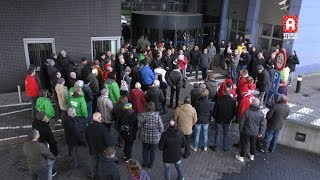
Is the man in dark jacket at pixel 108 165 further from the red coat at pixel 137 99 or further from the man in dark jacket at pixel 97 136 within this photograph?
the red coat at pixel 137 99

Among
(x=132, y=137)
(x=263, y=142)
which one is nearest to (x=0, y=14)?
(x=132, y=137)

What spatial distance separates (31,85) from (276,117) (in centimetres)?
690

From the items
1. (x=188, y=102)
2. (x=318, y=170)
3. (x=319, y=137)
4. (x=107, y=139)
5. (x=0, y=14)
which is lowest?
(x=318, y=170)

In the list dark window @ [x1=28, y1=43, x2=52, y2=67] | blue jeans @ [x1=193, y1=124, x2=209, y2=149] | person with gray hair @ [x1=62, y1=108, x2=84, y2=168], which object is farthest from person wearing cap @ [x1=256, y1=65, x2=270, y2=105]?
dark window @ [x1=28, y1=43, x2=52, y2=67]

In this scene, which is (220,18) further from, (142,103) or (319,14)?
(142,103)

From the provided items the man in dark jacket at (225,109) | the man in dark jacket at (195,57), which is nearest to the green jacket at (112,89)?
the man in dark jacket at (225,109)

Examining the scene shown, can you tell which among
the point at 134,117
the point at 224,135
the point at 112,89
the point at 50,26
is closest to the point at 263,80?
the point at 224,135

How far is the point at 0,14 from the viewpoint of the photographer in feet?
37.2

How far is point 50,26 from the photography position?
1224 cm

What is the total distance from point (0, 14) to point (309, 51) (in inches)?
582

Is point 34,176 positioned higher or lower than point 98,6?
lower

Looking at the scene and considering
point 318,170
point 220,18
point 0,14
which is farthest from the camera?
point 220,18

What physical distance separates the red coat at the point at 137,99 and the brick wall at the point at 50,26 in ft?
18.3

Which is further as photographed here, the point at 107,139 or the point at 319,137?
the point at 319,137
